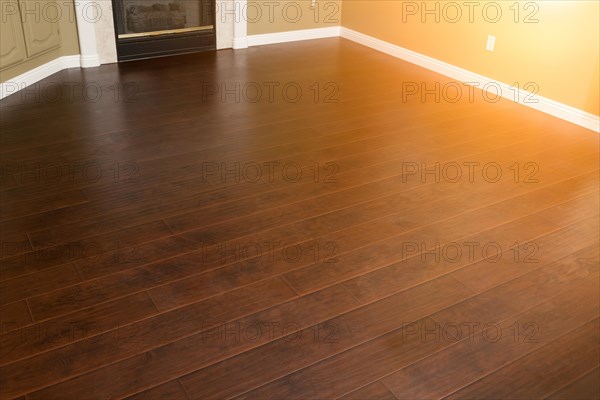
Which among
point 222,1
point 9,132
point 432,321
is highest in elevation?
point 222,1

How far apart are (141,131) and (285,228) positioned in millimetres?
1372

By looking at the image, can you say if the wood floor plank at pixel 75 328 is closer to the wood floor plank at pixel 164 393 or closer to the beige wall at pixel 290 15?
the wood floor plank at pixel 164 393

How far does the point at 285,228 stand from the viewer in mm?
2533

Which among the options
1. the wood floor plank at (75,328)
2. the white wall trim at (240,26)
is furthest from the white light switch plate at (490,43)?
the wood floor plank at (75,328)

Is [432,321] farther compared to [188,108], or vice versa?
[188,108]

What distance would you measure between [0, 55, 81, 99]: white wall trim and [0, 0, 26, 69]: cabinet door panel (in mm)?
133

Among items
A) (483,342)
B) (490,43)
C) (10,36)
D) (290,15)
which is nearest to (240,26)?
(290,15)

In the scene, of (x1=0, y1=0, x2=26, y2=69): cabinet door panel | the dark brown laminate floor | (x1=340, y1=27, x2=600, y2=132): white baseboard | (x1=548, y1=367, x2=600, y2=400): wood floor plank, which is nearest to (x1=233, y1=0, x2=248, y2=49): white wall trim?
(x1=340, y1=27, x2=600, y2=132): white baseboard

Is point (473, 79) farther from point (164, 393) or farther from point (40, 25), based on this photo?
point (164, 393)

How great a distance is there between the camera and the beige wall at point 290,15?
533 centimetres

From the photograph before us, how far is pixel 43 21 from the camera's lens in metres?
4.16

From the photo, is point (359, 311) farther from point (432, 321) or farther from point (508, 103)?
point (508, 103)

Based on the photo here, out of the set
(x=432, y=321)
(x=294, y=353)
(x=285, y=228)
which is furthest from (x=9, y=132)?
(x=432, y=321)

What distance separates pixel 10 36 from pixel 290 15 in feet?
8.44
